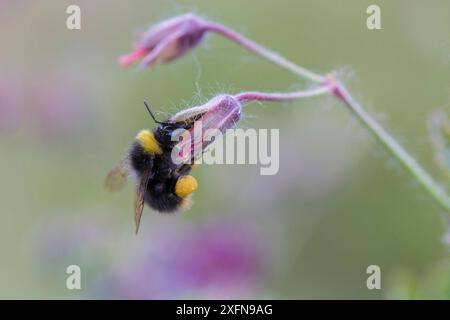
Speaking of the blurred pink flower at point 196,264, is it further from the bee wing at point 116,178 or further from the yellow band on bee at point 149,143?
the yellow band on bee at point 149,143

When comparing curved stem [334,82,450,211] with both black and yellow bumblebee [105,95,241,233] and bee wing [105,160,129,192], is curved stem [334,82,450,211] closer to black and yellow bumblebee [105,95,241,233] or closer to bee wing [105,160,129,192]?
black and yellow bumblebee [105,95,241,233]

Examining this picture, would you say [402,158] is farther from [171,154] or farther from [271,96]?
[171,154]

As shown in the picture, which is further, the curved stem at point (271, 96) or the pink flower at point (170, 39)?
the pink flower at point (170, 39)

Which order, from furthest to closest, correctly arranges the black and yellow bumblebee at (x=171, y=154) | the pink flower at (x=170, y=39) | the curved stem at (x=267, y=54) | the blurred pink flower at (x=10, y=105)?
the blurred pink flower at (x=10, y=105) → the pink flower at (x=170, y=39) → the curved stem at (x=267, y=54) → the black and yellow bumblebee at (x=171, y=154)

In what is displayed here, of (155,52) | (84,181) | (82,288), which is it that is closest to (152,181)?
(155,52)

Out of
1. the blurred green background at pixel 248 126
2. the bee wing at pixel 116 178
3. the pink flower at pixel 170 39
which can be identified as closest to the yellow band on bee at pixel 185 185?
the bee wing at pixel 116 178

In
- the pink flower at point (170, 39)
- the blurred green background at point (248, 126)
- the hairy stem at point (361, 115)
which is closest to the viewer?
the hairy stem at point (361, 115)

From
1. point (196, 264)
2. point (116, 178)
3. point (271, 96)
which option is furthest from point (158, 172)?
point (196, 264)
